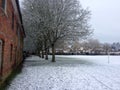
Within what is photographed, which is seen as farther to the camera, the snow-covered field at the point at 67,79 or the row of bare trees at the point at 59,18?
the row of bare trees at the point at 59,18

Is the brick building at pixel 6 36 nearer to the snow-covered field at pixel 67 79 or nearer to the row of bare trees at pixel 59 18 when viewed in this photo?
the snow-covered field at pixel 67 79

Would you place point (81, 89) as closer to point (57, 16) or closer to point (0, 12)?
point (0, 12)

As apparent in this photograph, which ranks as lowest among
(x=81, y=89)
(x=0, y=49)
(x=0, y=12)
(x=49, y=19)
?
(x=81, y=89)

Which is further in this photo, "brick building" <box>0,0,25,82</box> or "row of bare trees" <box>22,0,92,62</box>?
"row of bare trees" <box>22,0,92,62</box>

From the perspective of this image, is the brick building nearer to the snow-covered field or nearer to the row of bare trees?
the snow-covered field

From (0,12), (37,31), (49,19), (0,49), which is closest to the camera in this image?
(0,12)

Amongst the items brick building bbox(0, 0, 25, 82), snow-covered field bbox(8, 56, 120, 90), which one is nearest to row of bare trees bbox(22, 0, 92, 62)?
snow-covered field bbox(8, 56, 120, 90)

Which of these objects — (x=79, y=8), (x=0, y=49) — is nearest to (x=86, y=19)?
(x=79, y=8)

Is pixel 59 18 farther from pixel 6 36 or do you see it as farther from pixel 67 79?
pixel 6 36

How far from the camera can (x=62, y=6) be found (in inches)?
1121

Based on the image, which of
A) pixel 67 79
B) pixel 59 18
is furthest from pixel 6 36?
pixel 59 18

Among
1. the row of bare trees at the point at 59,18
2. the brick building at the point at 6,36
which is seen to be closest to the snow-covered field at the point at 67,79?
the brick building at the point at 6,36

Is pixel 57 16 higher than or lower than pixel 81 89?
higher

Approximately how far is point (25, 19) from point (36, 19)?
9.73 ft
